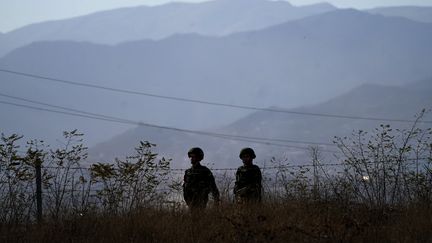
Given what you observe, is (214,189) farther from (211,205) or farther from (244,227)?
(244,227)

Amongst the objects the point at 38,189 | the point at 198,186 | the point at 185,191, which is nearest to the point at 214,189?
the point at 198,186

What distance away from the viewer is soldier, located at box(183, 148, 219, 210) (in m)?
7.63

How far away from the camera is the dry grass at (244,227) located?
5961 millimetres

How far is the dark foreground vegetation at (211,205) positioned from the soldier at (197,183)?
193 mm

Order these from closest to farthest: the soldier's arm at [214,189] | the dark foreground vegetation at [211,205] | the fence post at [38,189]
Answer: the dark foreground vegetation at [211,205]
the fence post at [38,189]
the soldier's arm at [214,189]

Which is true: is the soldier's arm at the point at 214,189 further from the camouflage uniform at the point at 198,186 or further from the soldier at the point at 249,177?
the soldier at the point at 249,177

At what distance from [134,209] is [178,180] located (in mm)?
1208

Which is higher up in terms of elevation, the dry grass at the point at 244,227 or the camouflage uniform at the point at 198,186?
the camouflage uniform at the point at 198,186

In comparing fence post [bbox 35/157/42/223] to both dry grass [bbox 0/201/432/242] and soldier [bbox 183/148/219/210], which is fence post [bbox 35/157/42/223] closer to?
dry grass [bbox 0/201/432/242]

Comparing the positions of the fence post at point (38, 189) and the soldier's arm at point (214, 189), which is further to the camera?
the soldier's arm at point (214, 189)

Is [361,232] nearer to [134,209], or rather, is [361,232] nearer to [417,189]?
[417,189]

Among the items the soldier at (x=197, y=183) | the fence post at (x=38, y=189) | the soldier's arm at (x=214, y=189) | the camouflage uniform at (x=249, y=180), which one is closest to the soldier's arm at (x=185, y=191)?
the soldier at (x=197, y=183)

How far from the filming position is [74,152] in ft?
25.2

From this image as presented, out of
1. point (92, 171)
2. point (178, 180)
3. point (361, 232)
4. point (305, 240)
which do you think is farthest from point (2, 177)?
point (361, 232)
